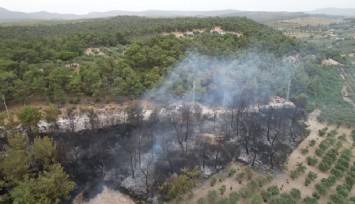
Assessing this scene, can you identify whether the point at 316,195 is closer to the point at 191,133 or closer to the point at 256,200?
the point at 256,200

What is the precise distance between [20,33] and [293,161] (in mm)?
48589

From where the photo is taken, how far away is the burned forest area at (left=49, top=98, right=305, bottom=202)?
22891mm

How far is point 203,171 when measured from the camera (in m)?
23.6

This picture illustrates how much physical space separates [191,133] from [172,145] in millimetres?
2470

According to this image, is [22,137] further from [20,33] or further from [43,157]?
[20,33]

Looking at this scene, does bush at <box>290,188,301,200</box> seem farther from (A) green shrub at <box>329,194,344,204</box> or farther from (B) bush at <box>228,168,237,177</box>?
(B) bush at <box>228,168,237,177</box>

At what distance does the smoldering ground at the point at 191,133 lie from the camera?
23.3 metres

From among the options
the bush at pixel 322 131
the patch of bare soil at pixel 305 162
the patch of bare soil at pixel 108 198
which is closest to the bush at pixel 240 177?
the patch of bare soil at pixel 305 162

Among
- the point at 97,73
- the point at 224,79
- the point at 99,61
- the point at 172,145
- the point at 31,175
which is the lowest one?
the point at 172,145

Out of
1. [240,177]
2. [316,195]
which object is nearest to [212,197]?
[240,177]

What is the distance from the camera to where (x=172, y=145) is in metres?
26.2

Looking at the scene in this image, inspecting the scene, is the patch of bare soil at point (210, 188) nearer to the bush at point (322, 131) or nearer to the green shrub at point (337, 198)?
the green shrub at point (337, 198)

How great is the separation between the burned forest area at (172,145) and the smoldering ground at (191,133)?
0.22 ft

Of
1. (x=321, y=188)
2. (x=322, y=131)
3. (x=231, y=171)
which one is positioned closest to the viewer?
(x=321, y=188)
